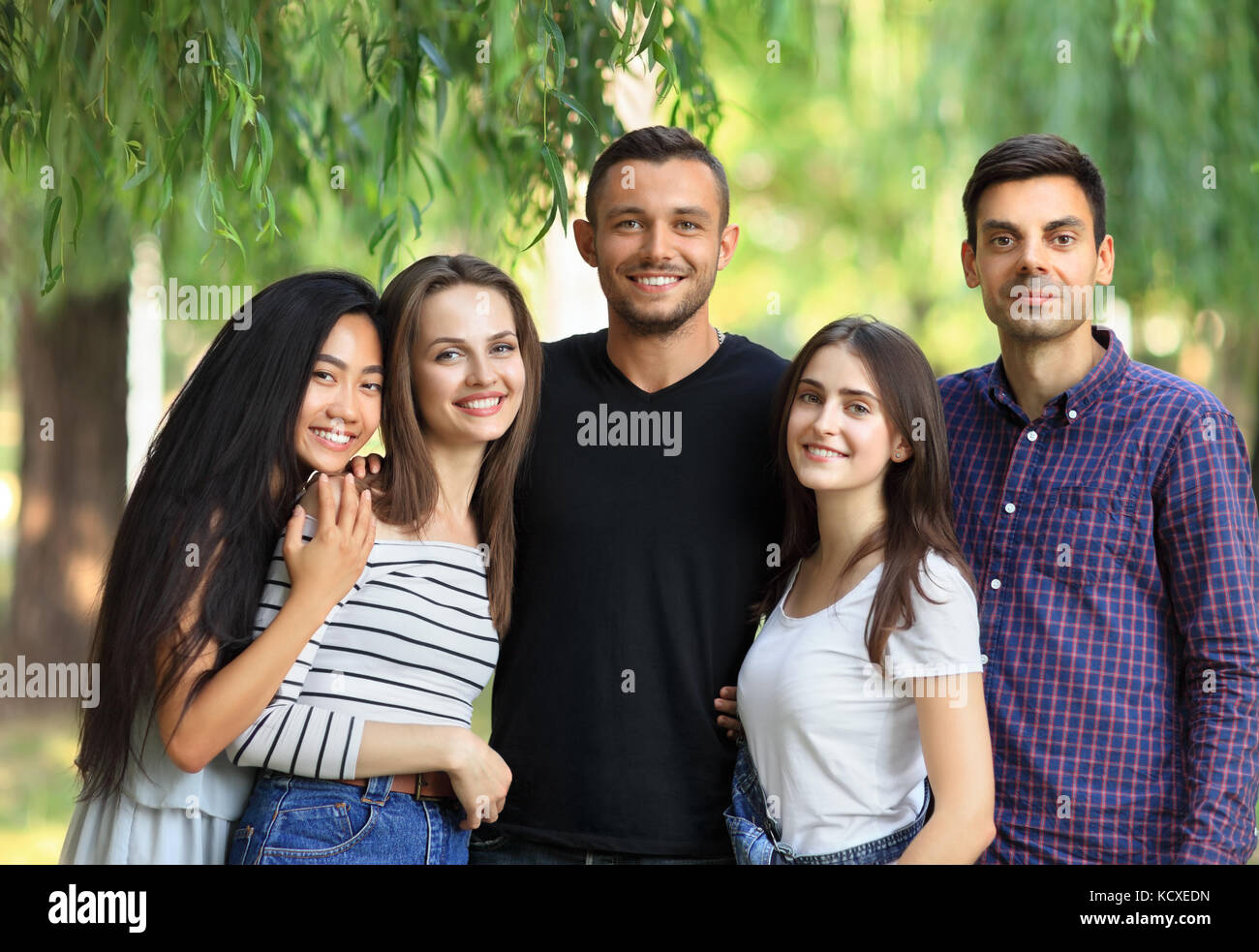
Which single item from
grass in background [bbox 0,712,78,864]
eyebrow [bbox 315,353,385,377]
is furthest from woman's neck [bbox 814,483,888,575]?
grass in background [bbox 0,712,78,864]

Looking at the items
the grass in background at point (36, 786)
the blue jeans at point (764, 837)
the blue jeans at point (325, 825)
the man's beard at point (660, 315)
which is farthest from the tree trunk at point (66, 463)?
the blue jeans at point (764, 837)

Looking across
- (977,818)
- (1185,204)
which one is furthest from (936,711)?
(1185,204)

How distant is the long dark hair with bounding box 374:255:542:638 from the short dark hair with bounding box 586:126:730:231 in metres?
0.38

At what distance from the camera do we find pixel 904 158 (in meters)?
7.88

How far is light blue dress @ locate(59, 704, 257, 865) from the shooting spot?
2156 millimetres

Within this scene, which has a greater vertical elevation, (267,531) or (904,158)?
(904,158)

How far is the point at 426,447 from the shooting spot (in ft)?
7.80

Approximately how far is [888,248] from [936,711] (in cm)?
890

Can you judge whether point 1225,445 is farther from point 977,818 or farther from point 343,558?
point 343,558

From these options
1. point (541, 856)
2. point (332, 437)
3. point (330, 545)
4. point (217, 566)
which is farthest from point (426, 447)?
point (541, 856)

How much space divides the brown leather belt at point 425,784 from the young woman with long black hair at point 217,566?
27 cm

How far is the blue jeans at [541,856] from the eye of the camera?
2383 millimetres

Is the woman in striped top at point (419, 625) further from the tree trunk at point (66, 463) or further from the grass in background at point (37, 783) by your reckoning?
the tree trunk at point (66, 463)

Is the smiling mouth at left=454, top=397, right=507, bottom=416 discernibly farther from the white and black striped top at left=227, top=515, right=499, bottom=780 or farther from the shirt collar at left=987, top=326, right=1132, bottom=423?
the shirt collar at left=987, top=326, right=1132, bottom=423
